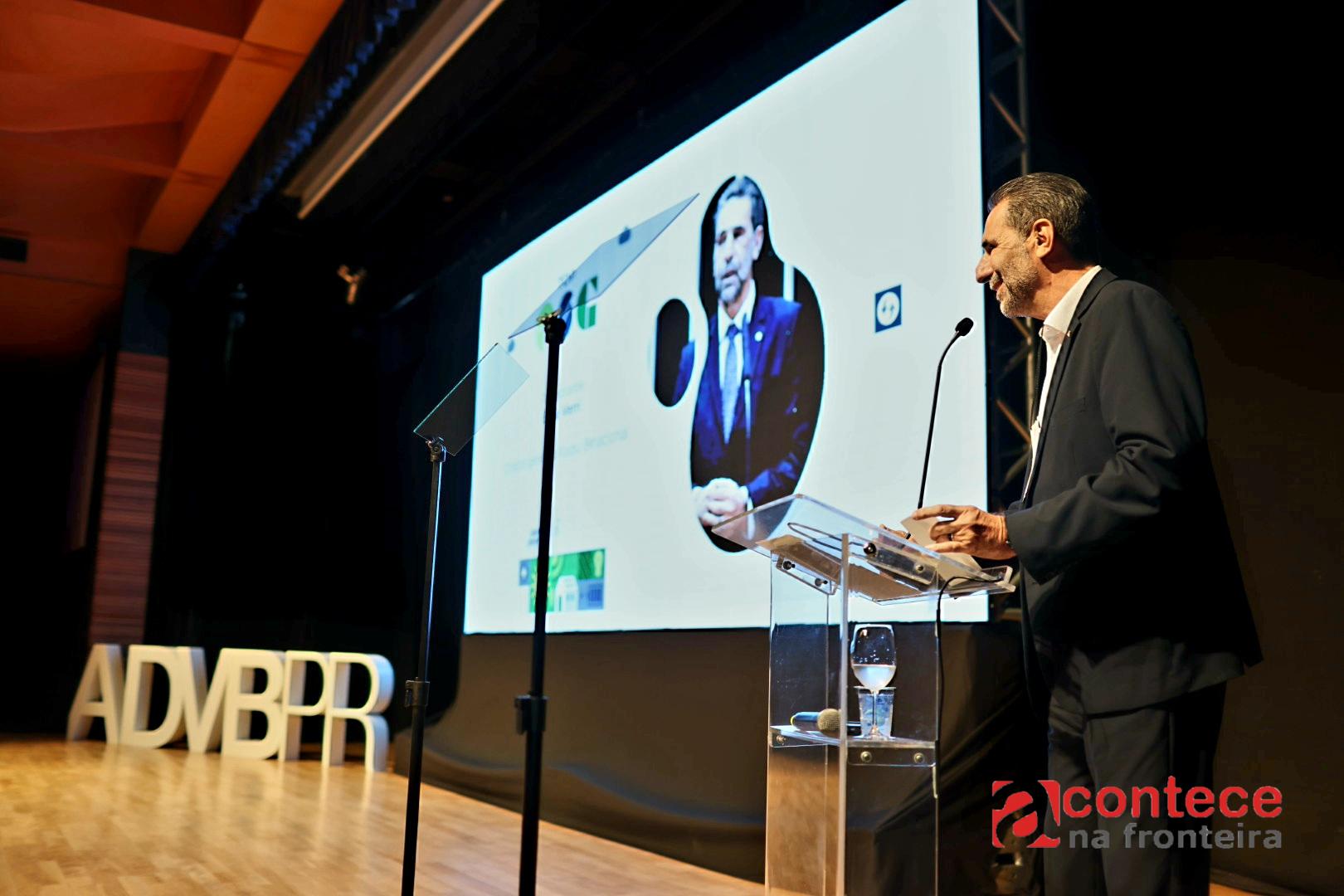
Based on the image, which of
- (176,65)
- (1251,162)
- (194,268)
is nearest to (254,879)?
(1251,162)

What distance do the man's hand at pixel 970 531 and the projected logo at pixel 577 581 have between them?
3.22 m

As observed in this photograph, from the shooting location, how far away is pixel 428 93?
550 cm

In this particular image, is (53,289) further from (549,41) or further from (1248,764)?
(1248,764)

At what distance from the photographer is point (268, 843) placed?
400cm

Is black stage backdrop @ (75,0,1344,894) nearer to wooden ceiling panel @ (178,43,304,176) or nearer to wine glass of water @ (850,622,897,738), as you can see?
wine glass of water @ (850,622,897,738)

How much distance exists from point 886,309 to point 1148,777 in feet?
7.53

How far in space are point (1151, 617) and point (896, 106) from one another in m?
2.48

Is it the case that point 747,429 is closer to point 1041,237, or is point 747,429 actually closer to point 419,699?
point 419,699

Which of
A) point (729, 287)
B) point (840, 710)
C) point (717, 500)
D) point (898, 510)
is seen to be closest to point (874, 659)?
point (840, 710)

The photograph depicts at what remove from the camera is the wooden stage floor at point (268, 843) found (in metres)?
3.32

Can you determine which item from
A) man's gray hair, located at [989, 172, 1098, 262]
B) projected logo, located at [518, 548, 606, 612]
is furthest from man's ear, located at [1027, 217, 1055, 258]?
projected logo, located at [518, 548, 606, 612]

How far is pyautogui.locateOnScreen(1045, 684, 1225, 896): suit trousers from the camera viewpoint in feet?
4.59

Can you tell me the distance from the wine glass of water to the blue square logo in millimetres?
1695

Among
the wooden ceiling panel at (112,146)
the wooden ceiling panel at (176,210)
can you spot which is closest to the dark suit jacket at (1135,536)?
the wooden ceiling panel at (112,146)
